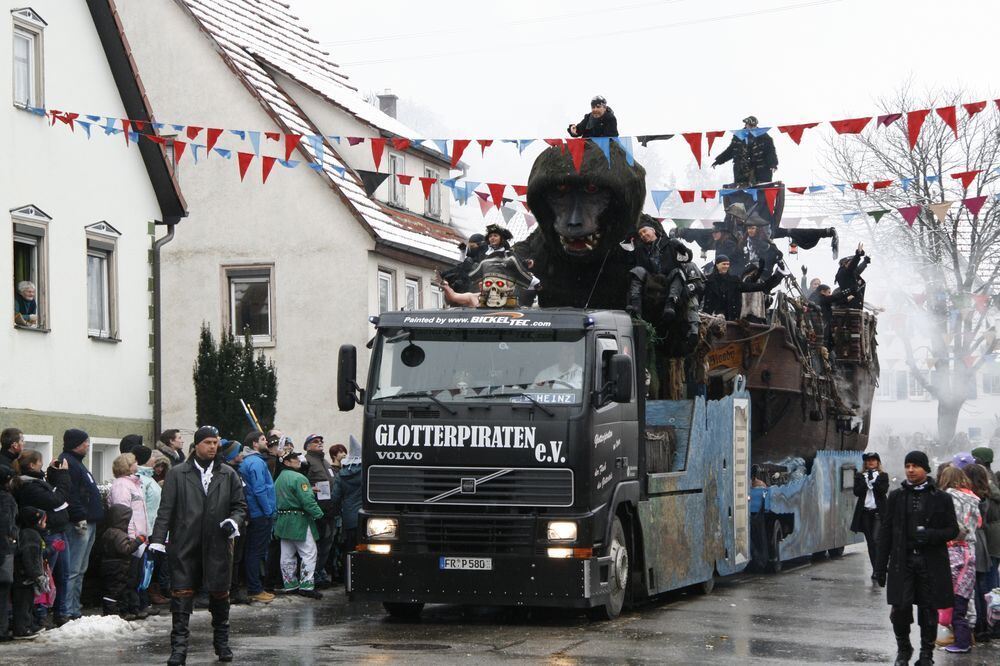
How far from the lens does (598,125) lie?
1994 centimetres

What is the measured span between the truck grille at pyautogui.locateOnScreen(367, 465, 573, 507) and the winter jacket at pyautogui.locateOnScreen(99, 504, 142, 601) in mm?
2796

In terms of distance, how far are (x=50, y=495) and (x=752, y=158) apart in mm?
14483

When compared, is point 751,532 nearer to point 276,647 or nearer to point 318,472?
point 318,472

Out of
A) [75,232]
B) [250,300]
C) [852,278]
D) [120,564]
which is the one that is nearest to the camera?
[120,564]

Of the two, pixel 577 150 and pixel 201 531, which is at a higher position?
pixel 577 150

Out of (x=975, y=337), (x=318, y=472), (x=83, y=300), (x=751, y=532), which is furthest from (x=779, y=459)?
(x=975, y=337)

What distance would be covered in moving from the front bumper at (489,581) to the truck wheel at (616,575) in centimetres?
36

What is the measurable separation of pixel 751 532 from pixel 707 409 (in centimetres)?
423

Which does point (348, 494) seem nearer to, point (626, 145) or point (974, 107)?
point (626, 145)

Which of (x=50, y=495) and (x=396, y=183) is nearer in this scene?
(x=50, y=495)

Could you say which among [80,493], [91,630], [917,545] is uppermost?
[80,493]

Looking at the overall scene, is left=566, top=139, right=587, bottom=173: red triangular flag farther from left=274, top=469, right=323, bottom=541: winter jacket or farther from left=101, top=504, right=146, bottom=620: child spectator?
left=101, top=504, right=146, bottom=620: child spectator

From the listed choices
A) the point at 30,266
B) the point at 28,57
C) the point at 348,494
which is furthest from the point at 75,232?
the point at 348,494

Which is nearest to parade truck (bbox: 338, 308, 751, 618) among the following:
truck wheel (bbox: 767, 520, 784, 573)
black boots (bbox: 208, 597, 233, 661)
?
black boots (bbox: 208, 597, 233, 661)
